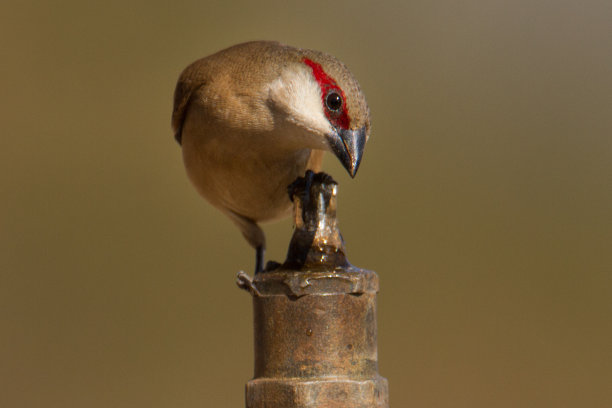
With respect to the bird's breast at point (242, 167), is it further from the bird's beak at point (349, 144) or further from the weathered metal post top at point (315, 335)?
the weathered metal post top at point (315, 335)

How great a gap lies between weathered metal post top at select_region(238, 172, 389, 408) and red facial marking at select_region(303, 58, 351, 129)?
1.71ft

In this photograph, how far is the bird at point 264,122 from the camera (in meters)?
1.66

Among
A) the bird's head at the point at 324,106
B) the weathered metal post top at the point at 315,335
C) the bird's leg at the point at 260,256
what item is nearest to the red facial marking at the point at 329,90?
the bird's head at the point at 324,106

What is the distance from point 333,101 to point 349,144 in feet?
0.38

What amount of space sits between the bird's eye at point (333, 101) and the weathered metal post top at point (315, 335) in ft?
1.82

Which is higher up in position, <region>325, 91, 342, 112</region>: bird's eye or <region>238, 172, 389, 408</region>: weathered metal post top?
<region>325, 91, 342, 112</region>: bird's eye

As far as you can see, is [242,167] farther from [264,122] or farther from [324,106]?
[324,106]

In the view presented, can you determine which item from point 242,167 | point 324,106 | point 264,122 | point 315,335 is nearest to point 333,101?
point 324,106

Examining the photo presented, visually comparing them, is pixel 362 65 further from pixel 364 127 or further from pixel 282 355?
pixel 282 355

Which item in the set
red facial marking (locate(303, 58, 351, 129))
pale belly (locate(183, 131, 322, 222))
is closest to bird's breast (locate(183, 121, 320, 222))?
pale belly (locate(183, 131, 322, 222))

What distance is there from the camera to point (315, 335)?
3.64 feet

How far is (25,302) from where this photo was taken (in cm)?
299

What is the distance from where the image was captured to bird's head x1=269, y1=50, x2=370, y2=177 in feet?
5.33

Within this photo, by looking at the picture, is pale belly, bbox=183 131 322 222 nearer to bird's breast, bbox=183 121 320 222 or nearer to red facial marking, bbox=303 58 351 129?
bird's breast, bbox=183 121 320 222
